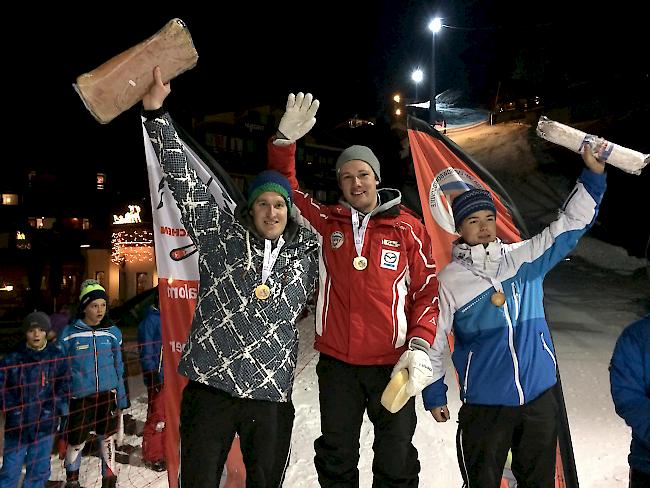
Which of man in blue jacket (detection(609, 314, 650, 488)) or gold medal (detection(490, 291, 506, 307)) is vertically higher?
gold medal (detection(490, 291, 506, 307))

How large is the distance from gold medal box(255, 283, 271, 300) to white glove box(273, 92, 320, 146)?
113 cm

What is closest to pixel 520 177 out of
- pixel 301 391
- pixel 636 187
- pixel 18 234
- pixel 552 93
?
pixel 636 187

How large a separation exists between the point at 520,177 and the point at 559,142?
1191 inches

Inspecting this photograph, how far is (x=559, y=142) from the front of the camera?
2.99 metres

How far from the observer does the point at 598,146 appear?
2.86m

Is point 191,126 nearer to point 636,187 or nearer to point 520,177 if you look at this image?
point 520,177

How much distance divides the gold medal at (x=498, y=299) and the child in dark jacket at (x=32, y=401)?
4.41 meters

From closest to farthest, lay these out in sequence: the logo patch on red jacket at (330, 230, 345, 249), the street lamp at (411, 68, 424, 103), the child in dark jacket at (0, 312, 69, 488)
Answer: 1. the logo patch on red jacket at (330, 230, 345, 249)
2. the child in dark jacket at (0, 312, 69, 488)
3. the street lamp at (411, 68, 424, 103)

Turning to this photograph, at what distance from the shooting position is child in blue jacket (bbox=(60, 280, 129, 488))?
194 inches

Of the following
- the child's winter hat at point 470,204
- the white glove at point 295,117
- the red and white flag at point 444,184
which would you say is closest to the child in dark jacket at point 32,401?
the white glove at point 295,117

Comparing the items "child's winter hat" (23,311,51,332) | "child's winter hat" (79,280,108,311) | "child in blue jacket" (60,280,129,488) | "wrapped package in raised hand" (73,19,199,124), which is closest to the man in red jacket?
"wrapped package in raised hand" (73,19,199,124)

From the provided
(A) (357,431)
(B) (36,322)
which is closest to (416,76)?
(B) (36,322)

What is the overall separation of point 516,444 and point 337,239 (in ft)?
5.37

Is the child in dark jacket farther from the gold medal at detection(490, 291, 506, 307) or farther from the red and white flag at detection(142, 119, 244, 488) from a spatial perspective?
the gold medal at detection(490, 291, 506, 307)
